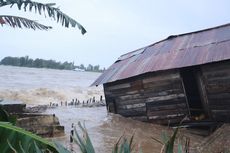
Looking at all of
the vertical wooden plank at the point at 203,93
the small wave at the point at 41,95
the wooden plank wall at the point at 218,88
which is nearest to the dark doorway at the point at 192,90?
the vertical wooden plank at the point at 203,93

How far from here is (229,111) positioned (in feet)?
42.8

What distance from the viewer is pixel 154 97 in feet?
50.0

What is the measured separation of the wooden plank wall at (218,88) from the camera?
1308 cm

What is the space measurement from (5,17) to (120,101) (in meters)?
11.7

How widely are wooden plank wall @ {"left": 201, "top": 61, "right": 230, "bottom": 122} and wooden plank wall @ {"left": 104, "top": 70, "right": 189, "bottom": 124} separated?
1.13 m

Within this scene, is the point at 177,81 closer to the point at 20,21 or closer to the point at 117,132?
the point at 117,132

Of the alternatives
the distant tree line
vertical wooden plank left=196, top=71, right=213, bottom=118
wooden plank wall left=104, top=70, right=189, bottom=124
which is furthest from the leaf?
the distant tree line

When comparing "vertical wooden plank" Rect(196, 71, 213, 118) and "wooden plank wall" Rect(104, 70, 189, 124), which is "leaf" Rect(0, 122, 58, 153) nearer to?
"vertical wooden plank" Rect(196, 71, 213, 118)

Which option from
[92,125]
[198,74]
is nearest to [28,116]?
[92,125]

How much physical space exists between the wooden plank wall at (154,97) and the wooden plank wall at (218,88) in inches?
44.6

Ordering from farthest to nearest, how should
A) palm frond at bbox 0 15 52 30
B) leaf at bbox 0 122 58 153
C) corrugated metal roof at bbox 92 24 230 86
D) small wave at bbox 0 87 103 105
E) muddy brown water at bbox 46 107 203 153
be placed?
small wave at bbox 0 87 103 105 → corrugated metal roof at bbox 92 24 230 86 → muddy brown water at bbox 46 107 203 153 → palm frond at bbox 0 15 52 30 → leaf at bbox 0 122 58 153

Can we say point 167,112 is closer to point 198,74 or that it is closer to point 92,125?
point 198,74

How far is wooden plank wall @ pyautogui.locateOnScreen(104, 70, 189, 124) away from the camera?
566 inches

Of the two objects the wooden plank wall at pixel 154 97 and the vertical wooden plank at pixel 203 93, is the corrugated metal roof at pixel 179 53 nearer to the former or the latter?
the wooden plank wall at pixel 154 97
